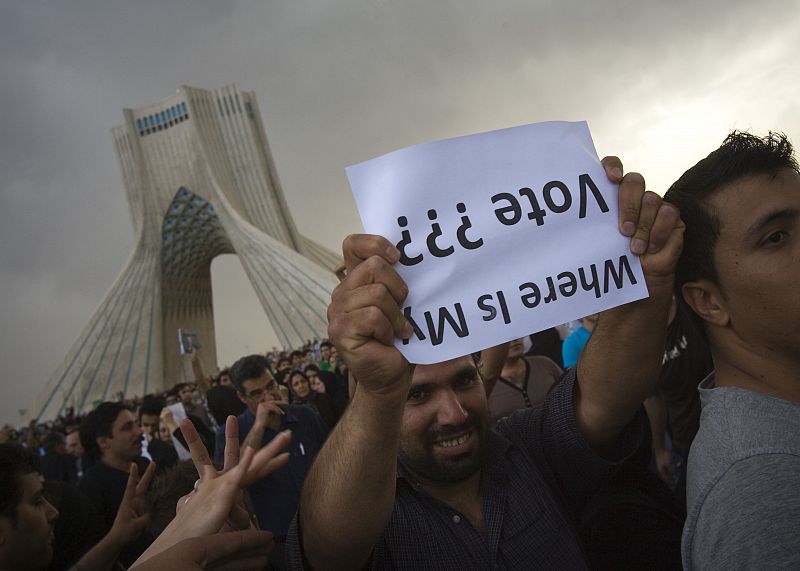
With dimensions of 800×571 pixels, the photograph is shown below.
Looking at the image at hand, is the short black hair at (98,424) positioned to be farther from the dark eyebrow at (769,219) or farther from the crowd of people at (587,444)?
the dark eyebrow at (769,219)

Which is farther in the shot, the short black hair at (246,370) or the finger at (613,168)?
the short black hair at (246,370)

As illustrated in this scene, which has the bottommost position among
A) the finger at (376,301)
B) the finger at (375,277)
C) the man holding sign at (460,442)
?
the man holding sign at (460,442)

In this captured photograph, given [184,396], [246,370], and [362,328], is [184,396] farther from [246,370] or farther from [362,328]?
[362,328]

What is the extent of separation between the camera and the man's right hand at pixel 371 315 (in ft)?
3.05

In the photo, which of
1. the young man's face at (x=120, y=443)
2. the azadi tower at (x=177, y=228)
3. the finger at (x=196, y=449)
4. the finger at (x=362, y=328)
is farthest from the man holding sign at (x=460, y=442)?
the azadi tower at (x=177, y=228)

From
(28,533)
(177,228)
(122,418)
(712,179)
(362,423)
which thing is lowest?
(28,533)

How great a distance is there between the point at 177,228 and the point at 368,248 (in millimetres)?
23741

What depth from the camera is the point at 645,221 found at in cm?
108

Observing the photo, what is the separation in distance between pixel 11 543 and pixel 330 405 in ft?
9.16

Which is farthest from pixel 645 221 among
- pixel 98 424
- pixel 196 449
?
pixel 98 424

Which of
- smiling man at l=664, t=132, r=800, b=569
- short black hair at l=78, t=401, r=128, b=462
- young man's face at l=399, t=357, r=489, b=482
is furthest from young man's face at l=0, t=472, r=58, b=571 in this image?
smiling man at l=664, t=132, r=800, b=569

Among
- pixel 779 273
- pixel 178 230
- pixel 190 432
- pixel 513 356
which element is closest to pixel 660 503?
pixel 779 273

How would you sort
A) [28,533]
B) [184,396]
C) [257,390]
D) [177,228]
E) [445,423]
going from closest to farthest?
1. [445,423]
2. [28,533]
3. [257,390]
4. [184,396]
5. [177,228]

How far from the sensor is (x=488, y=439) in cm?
139
